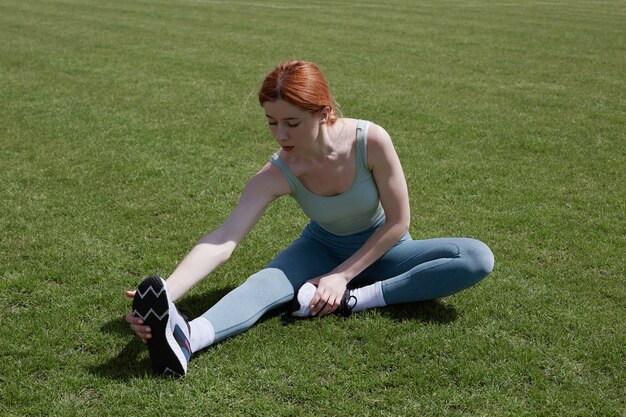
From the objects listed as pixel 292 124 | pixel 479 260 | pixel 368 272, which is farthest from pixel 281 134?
pixel 479 260

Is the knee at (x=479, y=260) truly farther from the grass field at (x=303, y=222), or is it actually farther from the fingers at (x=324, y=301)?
the fingers at (x=324, y=301)

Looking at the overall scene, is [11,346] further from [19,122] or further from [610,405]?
[19,122]

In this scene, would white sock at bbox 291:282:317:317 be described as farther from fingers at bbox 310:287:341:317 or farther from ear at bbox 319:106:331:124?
ear at bbox 319:106:331:124

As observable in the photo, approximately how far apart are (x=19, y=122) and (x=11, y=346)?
5.28 metres

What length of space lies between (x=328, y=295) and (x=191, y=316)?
831 mm

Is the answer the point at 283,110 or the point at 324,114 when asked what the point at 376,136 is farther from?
the point at 283,110

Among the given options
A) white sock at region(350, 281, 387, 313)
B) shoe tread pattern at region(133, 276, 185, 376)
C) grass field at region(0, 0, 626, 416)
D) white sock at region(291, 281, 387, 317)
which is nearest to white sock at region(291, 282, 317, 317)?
white sock at region(291, 281, 387, 317)

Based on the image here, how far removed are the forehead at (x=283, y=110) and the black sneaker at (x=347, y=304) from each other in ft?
3.49

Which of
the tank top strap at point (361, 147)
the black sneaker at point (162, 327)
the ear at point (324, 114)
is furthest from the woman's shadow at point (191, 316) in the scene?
the ear at point (324, 114)

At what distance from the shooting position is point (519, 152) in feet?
25.4

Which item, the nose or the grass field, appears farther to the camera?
the nose

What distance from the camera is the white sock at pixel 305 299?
422 centimetres

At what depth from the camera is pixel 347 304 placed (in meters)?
4.28

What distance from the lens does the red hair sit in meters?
3.83
